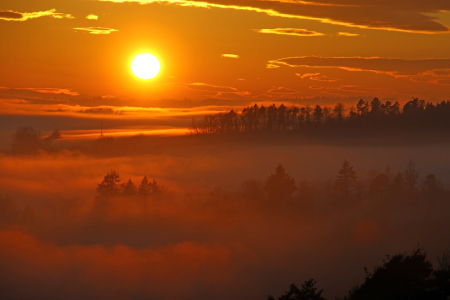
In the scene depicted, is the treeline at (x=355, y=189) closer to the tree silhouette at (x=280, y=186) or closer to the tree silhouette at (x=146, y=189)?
the tree silhouette at (x=280, y=186)

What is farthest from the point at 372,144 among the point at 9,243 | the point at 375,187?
the point at 9,243

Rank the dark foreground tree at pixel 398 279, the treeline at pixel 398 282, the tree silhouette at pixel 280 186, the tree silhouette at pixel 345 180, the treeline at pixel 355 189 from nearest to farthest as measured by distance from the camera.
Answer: the treeline at pixel 398 282, the dark foreground tree at pixel 398 279, the tree silhouette at pixel 280 186, the treeline at pixel 355 189, the tree silhouette at pixel 345 180

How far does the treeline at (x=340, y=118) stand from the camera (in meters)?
183

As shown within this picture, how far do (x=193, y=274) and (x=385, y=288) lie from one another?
3752 inches

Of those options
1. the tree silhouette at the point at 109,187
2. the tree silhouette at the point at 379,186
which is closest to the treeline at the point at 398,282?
the tree silhouette at the point at 379,186

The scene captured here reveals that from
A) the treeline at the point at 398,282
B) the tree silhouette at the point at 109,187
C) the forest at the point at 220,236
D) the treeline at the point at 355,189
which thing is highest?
the treeline at the point at 398,282

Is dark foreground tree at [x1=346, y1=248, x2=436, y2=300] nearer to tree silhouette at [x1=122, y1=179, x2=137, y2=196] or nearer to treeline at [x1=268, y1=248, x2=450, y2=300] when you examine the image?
treeline at [x1=268, y1=248, x2=450, y2=300]

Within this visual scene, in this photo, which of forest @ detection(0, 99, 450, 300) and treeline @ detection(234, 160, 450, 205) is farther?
treeline @ detection(234, 160, 450, 205)

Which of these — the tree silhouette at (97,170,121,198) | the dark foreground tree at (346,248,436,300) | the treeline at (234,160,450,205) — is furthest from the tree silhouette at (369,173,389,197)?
the dark foreground tree at (346,248,436,300)

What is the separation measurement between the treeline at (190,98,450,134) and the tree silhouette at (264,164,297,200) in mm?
87463

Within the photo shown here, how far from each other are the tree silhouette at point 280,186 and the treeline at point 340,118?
287 feet

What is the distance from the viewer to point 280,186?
9325 cm

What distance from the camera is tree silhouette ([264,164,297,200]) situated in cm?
9162

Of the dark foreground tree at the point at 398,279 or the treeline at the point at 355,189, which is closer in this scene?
the dark foreground tree at the point at 398,279
